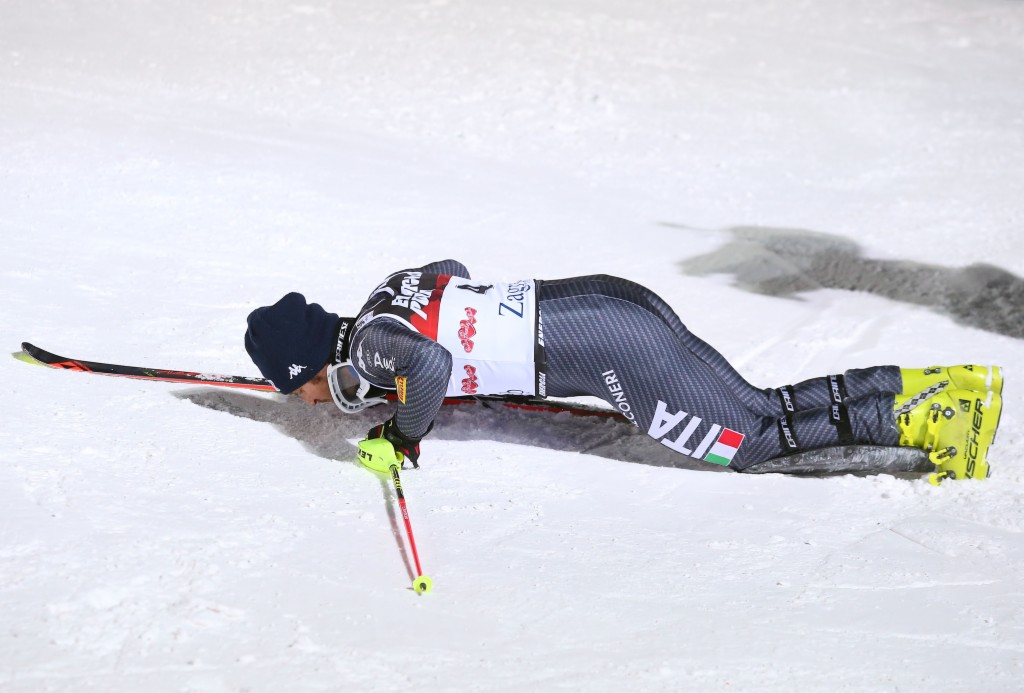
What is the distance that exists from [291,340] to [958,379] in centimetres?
188

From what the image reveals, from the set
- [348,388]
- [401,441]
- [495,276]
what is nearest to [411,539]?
[401,441]

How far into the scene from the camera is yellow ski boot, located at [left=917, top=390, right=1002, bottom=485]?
122 inches

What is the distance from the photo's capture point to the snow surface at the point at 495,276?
234 cm

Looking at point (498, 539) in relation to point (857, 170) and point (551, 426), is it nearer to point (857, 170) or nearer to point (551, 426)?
point (551, 426)

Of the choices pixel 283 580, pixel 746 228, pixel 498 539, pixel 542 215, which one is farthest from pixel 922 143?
pixel 283 580

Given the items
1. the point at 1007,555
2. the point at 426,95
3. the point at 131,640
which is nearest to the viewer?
the point at 131,640

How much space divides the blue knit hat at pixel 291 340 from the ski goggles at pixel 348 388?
6 centimetres

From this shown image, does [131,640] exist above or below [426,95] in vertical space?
below

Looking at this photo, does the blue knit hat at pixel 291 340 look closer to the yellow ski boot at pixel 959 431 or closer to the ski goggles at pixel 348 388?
the ski goggles at pixel 348 388

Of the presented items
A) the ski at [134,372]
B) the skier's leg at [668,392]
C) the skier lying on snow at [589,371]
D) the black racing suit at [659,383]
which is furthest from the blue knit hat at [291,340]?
the skier's leg at [668,392]

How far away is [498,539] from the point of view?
9.19ft

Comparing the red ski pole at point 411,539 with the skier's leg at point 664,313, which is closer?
the red ski pole at point 411,539

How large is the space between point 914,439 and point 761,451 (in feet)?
1.39

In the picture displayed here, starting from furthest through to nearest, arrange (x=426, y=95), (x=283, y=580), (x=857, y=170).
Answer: (x=426, y=95)
(x=857, y=170)
(x=283, y=580)
